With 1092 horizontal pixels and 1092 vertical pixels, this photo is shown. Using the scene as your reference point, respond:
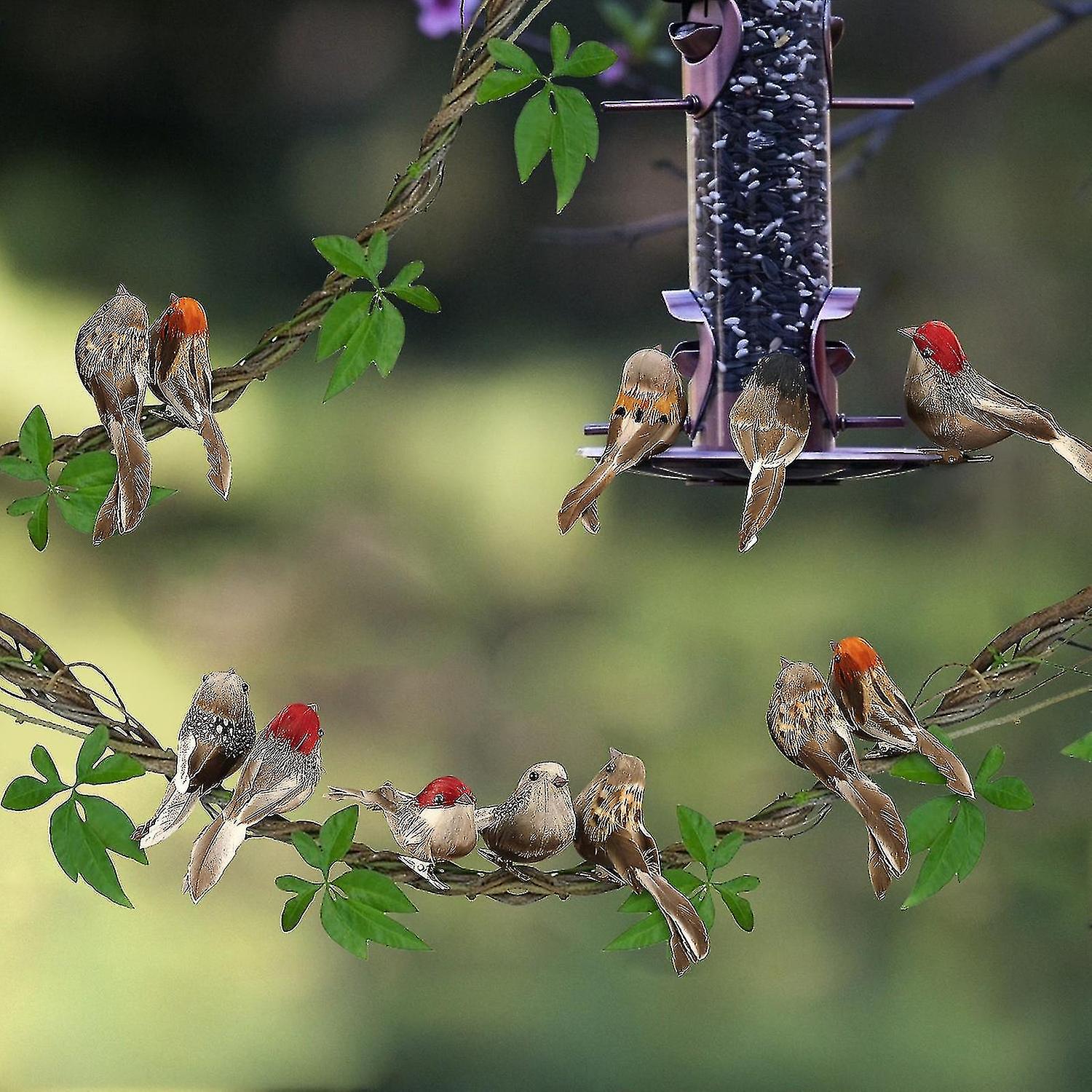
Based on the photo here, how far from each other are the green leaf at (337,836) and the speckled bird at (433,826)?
0.8 inches

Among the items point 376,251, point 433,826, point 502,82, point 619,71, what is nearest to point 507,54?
point 502,82

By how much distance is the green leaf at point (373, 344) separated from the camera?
74 centimetres

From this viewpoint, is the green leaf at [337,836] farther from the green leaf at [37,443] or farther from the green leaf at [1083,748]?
the green leaf at [1083,748]

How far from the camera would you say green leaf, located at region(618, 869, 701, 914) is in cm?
78

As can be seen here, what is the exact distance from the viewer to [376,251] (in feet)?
2.38

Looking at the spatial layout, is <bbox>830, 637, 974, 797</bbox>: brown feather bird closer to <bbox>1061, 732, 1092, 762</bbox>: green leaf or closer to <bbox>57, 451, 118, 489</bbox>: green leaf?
<bbox>1061, 732, 1092, 762</bbox>: green leaf

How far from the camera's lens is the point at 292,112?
147cm

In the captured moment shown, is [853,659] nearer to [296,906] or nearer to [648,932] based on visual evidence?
[648,932]

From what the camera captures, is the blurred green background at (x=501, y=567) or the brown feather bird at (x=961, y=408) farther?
the blurred green background at (x=501, y=567)

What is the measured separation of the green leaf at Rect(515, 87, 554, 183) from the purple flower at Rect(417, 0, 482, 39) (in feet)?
2.56

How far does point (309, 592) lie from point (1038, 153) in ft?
3.26

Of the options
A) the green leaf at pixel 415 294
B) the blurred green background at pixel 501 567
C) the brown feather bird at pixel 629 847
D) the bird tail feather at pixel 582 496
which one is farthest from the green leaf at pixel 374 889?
the blurred green background at pixel 501 567

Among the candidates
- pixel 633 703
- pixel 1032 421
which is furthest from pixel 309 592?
pixel 1032 421

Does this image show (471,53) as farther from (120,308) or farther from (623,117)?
(623,117)
